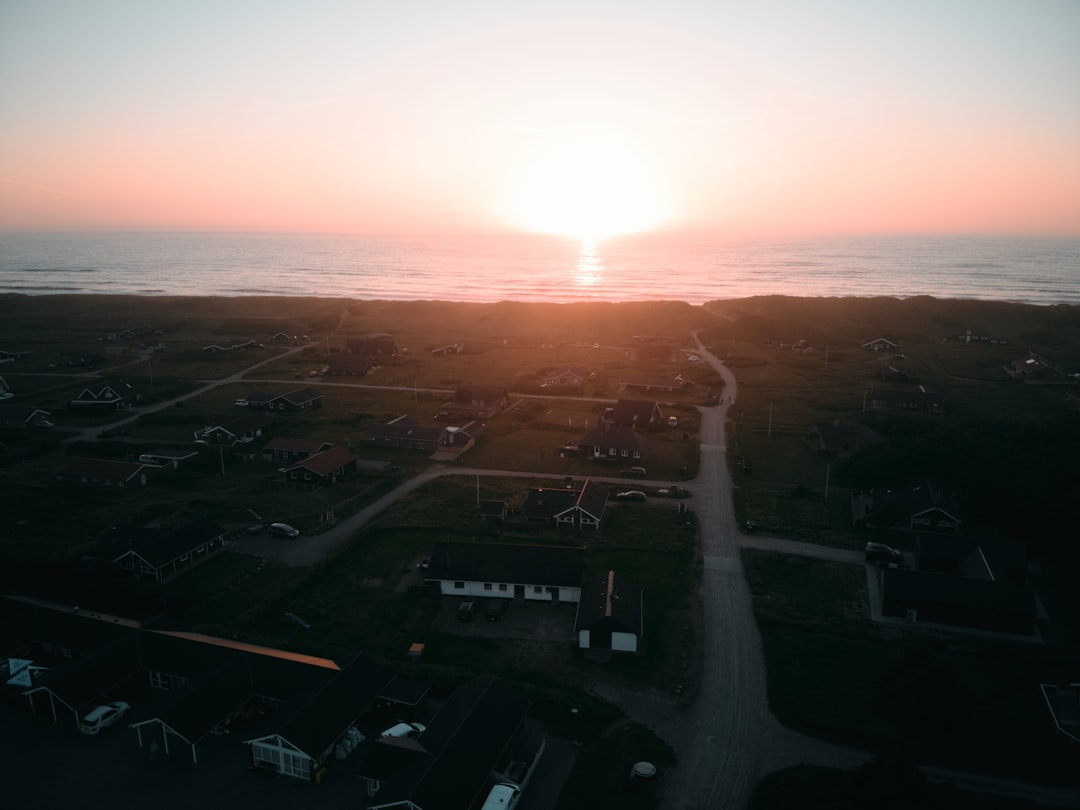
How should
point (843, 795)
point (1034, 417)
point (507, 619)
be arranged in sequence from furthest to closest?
point (1034, 417)
point (507, 619)
point (843, 795)

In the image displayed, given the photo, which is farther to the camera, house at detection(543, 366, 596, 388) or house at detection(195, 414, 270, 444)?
house at detection(543, 366, 596, 388)

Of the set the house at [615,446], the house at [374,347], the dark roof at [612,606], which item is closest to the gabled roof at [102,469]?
the house at [615,446]

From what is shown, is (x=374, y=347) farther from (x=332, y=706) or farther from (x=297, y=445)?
(x=332, y=706)

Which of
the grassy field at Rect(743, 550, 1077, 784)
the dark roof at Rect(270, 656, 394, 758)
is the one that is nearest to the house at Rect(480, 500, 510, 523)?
the grassy field at Rect(743, 550, 1077, 784)

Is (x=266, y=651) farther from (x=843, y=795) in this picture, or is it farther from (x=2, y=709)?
(x=843, y=795)

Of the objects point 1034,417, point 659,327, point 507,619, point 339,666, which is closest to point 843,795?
point 507,619

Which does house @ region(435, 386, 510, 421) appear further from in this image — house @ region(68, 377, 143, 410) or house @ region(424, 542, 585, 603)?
house @ region(424, 542, 585, 603)
